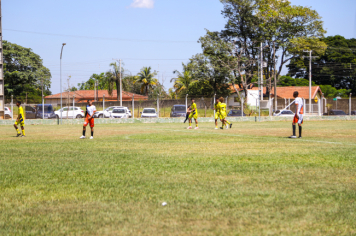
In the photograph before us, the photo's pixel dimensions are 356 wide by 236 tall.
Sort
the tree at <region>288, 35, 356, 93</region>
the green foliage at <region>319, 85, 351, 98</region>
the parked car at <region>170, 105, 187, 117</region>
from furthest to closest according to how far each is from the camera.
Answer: the tree at <region>288, 35, 356, 93</region> < the green foliage at <region>319, 85, 351, 98</region> < the parked car at <region>170, 105, 187, 117</region>

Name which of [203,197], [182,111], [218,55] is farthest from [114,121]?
[203,197]

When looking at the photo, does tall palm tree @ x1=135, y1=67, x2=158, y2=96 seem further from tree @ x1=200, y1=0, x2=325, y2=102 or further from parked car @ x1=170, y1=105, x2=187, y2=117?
parked car @ x1=170, y1=105, x2=187, y2=117

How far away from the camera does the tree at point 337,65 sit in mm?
74250

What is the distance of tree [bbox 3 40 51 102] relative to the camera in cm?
5791

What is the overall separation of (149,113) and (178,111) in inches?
112

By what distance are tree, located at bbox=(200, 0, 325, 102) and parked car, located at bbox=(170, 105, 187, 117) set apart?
48.9ft

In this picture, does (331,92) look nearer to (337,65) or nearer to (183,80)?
(337,65)

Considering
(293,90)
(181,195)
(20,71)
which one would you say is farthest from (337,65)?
(181,195)

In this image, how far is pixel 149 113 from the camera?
3666 cm

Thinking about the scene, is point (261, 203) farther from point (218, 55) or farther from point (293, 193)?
point (218, 55)

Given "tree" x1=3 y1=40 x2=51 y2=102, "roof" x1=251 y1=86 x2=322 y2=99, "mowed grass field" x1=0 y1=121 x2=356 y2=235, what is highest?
"tree" x1=3 y1=40 x2=51 y2=102

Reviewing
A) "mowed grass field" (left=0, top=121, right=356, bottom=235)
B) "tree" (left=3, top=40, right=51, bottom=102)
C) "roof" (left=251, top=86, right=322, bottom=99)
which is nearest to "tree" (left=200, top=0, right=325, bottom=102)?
"roof" (left=251, top=86, right=322, bottom=99)

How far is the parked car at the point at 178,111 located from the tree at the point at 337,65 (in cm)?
4215

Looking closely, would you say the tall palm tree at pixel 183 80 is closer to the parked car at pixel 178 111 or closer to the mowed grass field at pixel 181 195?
the parked car at pixel 178 111
